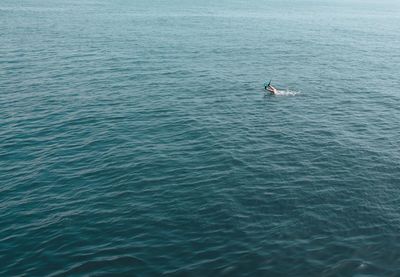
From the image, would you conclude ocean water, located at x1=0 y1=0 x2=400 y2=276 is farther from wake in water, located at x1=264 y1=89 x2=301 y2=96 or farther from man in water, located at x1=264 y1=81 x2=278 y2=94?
man in water, located at x1=264 y1=81 x2=278 y2=94

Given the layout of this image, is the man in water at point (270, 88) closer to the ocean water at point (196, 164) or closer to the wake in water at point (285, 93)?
the wake in water at point (285, 93)

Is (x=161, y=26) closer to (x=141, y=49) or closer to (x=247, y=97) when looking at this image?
(x=141, y=49)

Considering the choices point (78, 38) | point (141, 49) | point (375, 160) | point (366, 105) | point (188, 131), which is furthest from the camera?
point (78, 38)

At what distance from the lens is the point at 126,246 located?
29.4m

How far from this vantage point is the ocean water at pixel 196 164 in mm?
28750

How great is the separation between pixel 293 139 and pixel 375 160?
31.4 ft

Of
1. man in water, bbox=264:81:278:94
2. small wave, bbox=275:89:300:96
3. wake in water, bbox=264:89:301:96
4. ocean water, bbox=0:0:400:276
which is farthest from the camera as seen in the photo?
small wave, bbox=275:89:300:96

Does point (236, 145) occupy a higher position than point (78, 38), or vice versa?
point (78, 38)

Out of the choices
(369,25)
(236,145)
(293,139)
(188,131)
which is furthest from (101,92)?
(369,25)

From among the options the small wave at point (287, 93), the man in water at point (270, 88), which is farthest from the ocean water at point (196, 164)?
the man in water at point (270, 88)

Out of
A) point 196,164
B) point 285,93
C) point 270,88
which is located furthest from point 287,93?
point 196,164

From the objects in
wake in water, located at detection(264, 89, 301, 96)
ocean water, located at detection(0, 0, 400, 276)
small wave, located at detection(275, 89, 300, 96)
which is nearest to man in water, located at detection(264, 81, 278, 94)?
wake in water, located at detection(264, 89, 301, 96)

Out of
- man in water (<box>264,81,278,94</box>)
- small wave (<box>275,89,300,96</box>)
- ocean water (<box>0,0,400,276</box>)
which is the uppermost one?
man in water (<box>264,81,278,94</box>)

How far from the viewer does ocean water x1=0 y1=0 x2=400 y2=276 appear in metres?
28.8
